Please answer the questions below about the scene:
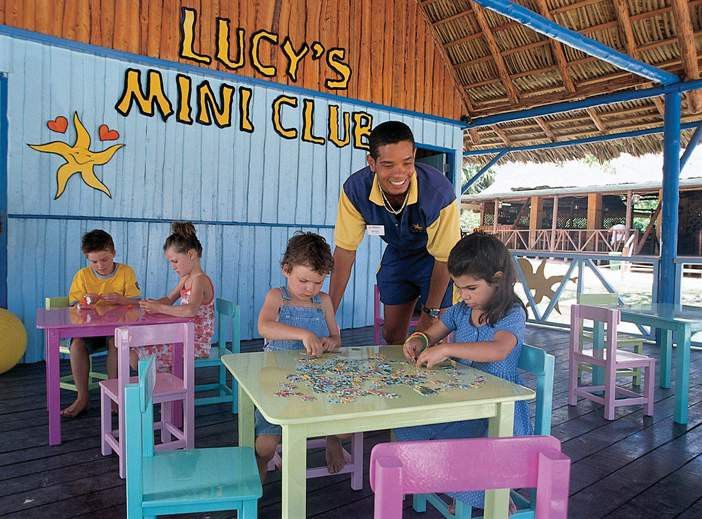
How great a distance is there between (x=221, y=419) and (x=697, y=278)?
1547cm

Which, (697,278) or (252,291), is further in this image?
(697,278)

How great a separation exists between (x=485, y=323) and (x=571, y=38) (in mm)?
4189

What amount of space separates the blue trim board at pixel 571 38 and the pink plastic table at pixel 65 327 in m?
3.38

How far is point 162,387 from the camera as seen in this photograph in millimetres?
2895

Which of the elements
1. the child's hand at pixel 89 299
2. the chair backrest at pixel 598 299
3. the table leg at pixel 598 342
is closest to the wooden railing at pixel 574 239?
the chair backrest at pixel 598 299

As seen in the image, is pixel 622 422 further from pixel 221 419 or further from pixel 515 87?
pixel 515 87

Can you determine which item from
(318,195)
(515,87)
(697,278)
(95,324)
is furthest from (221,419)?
(697,278)

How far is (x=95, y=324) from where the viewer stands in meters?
3.05

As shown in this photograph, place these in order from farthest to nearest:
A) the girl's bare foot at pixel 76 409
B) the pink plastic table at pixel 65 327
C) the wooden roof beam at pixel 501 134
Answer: the wooden roof beam at pixel 501 134
the girl's bare foot at pixel 76 409
the pink plastic table at pixel 65 327

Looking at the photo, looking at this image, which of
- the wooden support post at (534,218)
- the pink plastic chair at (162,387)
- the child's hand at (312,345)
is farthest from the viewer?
the wooden support post at (534,218)

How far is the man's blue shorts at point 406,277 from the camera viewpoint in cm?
303

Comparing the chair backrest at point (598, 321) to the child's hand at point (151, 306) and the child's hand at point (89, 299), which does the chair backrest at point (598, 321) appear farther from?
the child's hand at point (89, 299)

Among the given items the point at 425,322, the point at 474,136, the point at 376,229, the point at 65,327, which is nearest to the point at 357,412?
the point at 425,322

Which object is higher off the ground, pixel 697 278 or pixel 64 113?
pixel 64 113
